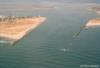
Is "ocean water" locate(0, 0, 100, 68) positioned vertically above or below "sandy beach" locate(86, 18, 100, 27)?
below

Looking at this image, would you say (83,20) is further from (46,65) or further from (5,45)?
(46,65)

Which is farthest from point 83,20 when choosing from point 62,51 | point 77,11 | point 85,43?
point 62,51

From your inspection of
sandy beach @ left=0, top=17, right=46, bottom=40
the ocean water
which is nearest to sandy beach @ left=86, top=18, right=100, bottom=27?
the ocean water

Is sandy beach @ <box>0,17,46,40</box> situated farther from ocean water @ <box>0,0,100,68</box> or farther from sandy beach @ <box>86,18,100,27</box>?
sandy beach @ <box>86,18,100,27</box>

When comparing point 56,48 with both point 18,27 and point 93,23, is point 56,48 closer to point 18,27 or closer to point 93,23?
point 18,27

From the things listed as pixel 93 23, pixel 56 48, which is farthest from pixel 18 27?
pixel 93 23

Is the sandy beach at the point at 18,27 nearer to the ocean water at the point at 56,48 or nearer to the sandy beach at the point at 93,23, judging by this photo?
the ocean water at the point at 56,48
